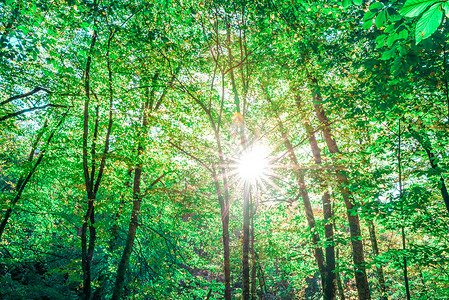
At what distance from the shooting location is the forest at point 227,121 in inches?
155

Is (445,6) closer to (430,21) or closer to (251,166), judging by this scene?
(430,21)

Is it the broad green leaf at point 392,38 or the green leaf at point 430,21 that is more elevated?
the broad green leaf at point 392,38

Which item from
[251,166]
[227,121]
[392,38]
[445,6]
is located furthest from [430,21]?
[227,121]

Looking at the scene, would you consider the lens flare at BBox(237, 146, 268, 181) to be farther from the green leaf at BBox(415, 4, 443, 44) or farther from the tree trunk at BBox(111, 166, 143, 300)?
the green leaf at BBox(415, 4, 443, 44)

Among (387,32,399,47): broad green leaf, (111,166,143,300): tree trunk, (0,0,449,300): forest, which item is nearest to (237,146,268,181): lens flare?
(0,0,449,300): forest

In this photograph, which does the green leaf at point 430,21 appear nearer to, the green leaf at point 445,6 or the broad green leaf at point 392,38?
the green leaf at point 445,6

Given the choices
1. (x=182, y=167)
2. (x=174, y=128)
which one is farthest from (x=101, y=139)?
(x=182, y=167)

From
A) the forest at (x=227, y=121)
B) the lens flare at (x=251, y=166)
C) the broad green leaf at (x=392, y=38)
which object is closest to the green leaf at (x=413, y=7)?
the forest at (x=227, y=121)

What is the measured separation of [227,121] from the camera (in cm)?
905

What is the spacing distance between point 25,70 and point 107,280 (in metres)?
8.89

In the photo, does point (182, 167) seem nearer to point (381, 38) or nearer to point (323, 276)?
point (323, 276)

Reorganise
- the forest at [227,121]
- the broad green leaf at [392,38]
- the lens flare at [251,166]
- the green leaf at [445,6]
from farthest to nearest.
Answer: the lens flare at [251,166], the forest at [227,121], the broad green leaf at [392,38], the green leaf at [445,6]

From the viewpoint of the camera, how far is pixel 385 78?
3725 millimetres

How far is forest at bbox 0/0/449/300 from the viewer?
3.94 metres
